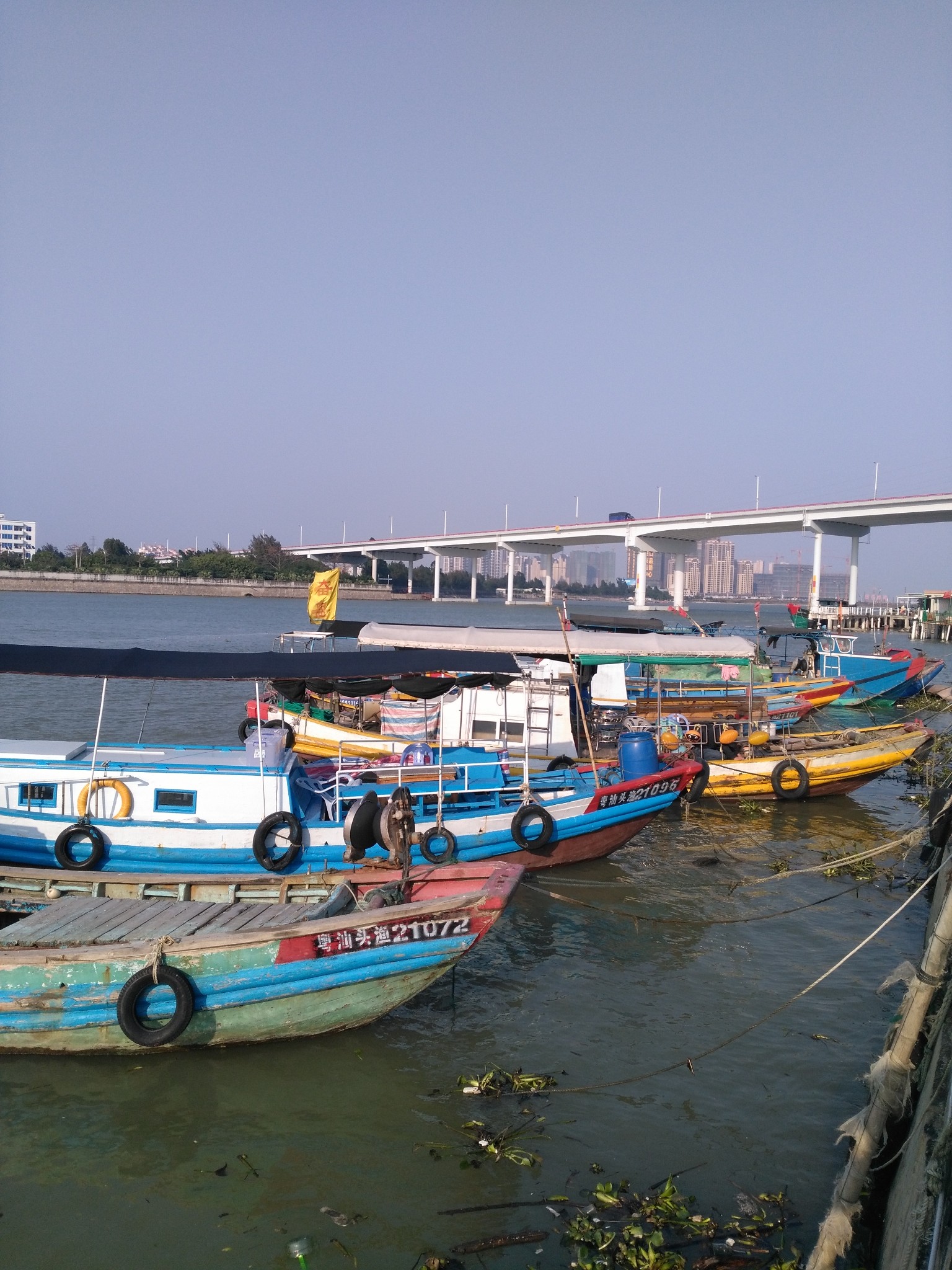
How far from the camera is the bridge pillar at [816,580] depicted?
244ft

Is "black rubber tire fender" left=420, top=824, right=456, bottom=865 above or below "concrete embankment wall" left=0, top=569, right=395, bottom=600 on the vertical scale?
below

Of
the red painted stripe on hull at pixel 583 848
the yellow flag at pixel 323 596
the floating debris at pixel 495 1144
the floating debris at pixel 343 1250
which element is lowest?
the floating debris at pixel 343 1250

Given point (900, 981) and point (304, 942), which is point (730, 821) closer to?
point (900, 981)

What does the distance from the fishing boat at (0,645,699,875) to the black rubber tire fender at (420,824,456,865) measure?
0.02 m

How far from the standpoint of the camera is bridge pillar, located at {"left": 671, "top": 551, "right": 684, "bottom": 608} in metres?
89.3

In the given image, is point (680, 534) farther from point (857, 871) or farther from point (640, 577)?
point (857, 871)

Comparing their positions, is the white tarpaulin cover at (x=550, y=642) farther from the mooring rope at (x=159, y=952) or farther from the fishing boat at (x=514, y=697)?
the mooring rope at (x=159, y=952)

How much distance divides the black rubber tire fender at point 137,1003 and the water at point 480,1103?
1.51 feet

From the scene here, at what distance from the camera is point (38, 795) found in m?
11.8

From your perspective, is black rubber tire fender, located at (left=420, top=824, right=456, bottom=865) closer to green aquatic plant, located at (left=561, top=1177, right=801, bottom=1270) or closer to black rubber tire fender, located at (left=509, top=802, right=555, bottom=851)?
black rubber tire fender, located at (left=509, top=802, right=555, bottom=851)

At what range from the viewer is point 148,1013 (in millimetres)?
7559

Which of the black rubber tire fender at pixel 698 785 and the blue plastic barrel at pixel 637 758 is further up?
the blue plastic barrel at pixel 637 758

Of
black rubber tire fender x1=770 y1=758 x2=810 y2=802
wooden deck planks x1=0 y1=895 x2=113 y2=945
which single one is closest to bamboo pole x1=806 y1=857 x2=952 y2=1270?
wooden deck planks x1=0 y1=895 x2=113 y2=945

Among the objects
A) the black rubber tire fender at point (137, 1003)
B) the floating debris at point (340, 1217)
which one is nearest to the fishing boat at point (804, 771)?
the black rubber tire fender at point (137, 1003)
